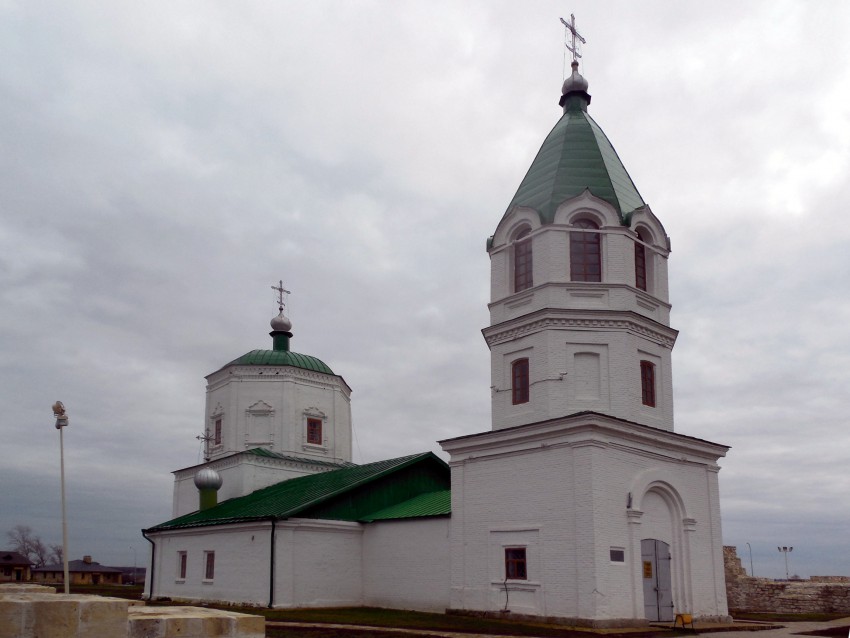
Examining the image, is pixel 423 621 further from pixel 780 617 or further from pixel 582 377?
pixel 780 617

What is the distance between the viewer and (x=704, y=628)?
17984 millimetres

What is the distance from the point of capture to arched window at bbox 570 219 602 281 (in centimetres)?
2094

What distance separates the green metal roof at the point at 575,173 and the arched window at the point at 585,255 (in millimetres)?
827

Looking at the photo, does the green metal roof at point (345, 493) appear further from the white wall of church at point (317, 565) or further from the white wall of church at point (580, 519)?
the white wall of church at point (580, 519)

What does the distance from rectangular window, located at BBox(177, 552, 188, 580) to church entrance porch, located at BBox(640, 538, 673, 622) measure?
17200 millimetres

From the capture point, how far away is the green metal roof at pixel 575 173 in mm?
21562

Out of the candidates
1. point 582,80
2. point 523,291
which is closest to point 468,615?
point 523,291

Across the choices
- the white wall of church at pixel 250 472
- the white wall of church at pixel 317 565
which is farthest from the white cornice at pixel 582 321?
the white wall of church at pixel 250 472

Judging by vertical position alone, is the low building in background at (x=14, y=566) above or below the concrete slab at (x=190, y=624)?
below

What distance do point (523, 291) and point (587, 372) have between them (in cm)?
269

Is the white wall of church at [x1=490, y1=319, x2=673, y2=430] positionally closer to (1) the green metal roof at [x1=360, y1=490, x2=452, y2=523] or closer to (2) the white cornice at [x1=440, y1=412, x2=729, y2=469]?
(2) the white cornice at [x1=440, y1=412, x2=729, y2=469]

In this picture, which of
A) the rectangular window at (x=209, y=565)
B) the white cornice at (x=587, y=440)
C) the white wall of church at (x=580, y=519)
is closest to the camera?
the white wall of church at (x=580, y=519)

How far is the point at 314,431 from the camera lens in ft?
116

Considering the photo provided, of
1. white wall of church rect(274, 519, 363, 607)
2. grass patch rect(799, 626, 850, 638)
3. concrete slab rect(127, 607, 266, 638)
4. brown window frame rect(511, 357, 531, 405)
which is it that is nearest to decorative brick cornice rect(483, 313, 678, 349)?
brown window frame rect(511, 357, 531, 405)
